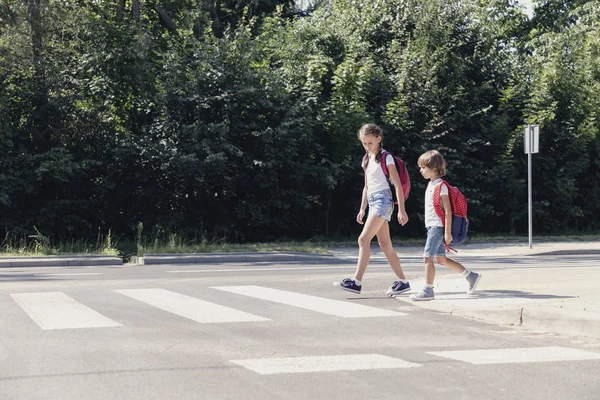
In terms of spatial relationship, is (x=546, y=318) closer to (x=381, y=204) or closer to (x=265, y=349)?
(x=381, y=204)

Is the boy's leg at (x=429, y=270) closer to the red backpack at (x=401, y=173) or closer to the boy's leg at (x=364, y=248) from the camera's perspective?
the boy's leg at (x=364, y=248)

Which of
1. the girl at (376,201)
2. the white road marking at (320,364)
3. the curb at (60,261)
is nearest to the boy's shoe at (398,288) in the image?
the girl at (376,201)

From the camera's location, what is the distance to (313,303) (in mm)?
9578

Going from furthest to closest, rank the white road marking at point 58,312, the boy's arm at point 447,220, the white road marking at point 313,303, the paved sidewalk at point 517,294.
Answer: the boy's arm at point 447,220 → the white road marking at point 313,303 → the white road marking at point 58,312 → the paved sidewalk at point 517,294

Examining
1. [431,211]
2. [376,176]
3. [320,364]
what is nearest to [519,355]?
[320,364]

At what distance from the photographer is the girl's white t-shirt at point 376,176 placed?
10.0 meters

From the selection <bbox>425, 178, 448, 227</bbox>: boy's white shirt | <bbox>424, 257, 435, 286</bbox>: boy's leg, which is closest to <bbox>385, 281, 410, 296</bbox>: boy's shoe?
<bbox>424, 257, 435, 286</bbox>: boy's leg

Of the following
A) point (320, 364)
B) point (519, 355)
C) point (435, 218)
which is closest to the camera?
point (320, 364)

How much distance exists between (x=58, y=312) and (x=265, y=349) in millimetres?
3060

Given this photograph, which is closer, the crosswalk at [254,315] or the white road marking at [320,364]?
the white road marking at [320,364]

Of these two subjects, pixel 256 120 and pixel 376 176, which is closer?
pixel 376 176

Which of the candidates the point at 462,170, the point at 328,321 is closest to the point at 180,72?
the point at 462,170

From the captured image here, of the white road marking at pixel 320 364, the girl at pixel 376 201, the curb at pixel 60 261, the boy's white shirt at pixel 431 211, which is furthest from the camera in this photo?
the curb at pixel 60 261

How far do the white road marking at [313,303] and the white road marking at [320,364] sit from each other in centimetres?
230
